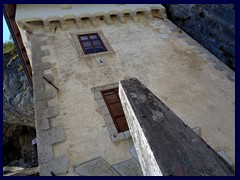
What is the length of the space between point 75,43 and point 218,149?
163 inches

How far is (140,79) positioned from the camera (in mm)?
4613

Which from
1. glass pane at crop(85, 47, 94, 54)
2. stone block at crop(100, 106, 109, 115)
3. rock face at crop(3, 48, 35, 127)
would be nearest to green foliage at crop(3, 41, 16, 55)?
rock face at crop(3, 48, 35, 127)

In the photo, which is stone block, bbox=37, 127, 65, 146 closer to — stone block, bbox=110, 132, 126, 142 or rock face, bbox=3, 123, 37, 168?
stone block, bbox=110, 132, 126, 142

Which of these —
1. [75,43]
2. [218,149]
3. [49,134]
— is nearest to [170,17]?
[75,43]

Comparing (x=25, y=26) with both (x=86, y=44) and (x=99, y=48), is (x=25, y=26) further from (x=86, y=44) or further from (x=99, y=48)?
(x=99, y=48)

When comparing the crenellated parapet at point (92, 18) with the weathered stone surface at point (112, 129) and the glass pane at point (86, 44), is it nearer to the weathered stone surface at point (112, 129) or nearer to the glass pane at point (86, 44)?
the glass pane at point (86, 44)

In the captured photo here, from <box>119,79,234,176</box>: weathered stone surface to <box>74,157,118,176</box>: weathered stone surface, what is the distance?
90cm

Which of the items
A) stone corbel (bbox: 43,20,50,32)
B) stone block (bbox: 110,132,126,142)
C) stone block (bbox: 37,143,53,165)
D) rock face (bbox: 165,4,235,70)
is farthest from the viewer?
stone corbel (bbox: 43,20,50,32)

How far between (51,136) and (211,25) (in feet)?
17.4

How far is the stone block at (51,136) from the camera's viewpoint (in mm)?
3220

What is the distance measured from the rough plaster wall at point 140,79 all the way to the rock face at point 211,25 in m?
0.36

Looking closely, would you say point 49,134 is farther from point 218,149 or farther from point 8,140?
point 8,140

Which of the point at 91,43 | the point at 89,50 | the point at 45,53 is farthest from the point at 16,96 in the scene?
the point at 89,50

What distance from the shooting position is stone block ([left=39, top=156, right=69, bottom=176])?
2.89m
